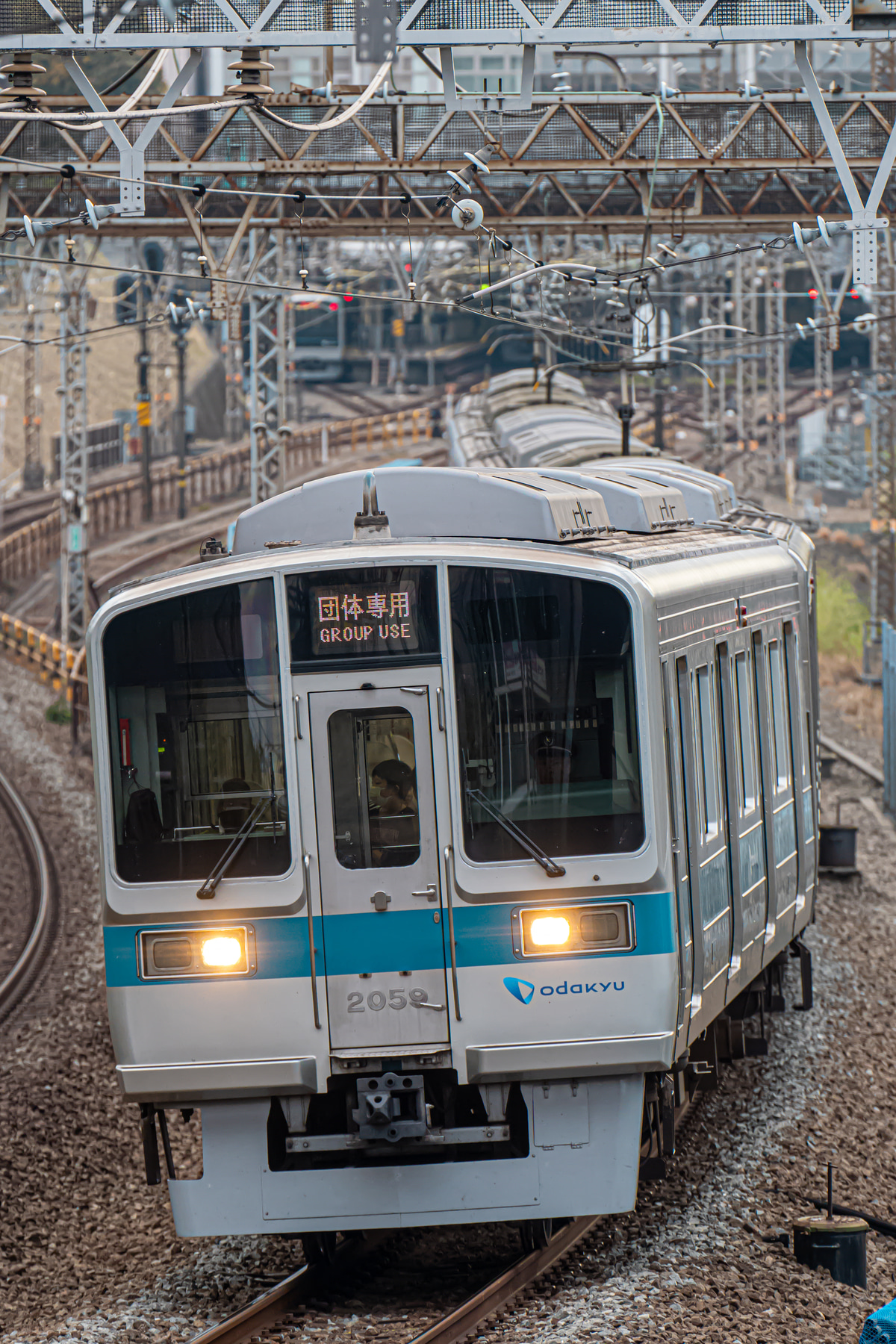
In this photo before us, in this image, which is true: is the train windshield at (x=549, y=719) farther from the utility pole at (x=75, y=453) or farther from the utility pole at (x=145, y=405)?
the utility pole at (x=145, y=405)

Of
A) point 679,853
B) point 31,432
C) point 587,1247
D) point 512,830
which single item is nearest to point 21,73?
point 512,830

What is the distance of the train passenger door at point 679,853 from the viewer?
21.4 feet

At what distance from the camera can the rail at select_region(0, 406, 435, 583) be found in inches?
1560

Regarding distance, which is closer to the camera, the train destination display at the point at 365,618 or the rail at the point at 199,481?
the train destination display at the point at 365,618

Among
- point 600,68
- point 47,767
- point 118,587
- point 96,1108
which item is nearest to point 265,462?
point 47,767

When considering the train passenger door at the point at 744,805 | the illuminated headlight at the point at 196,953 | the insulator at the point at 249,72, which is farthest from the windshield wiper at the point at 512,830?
the insulator at the point at 249,72

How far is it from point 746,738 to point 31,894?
10.2 meters

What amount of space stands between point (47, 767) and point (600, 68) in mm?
50200

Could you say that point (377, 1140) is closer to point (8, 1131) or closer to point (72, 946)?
point (8, 1131)

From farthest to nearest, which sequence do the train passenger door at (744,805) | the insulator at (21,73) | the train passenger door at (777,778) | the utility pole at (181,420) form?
the utility pole at (181,420) < the insulator at (21,73) < the train passenger door at (777,778) < the train passenger door at (744,805)

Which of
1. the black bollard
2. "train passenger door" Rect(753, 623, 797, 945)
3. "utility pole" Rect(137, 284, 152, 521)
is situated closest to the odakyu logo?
the black bollard

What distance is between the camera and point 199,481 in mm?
46562

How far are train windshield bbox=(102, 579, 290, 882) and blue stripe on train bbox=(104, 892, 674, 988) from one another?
33 cm

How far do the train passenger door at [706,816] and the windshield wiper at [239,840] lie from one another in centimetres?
172
